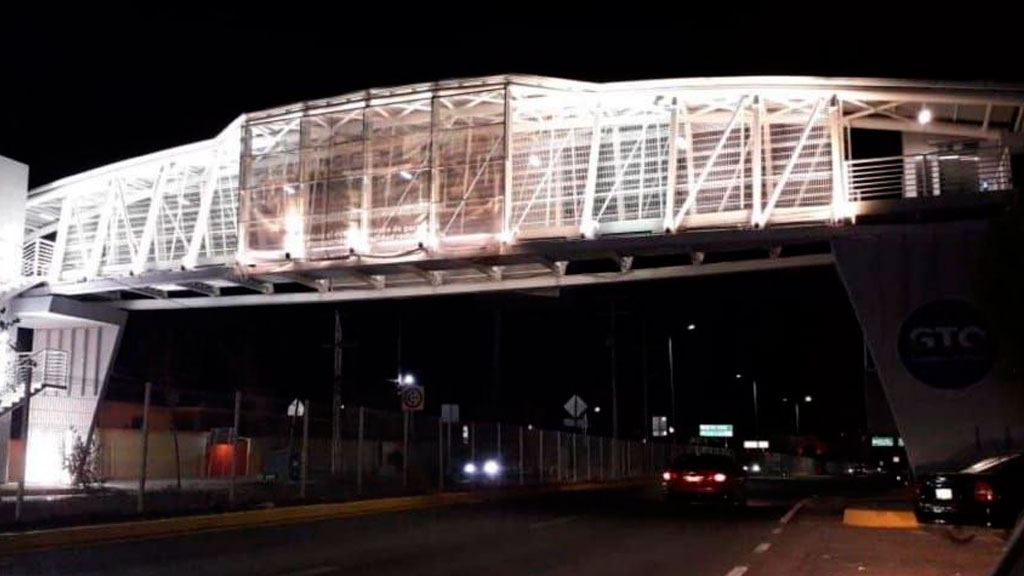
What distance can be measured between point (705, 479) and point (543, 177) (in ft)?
32.7

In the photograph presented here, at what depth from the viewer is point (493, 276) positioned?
35406 mm

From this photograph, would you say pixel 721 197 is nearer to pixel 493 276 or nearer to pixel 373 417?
pixel 493 276

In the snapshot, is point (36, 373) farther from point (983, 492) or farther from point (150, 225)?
point (983, 492)

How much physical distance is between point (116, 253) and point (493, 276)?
1429 cm

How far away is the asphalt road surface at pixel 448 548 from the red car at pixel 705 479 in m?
4.44

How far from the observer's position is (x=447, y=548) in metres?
17.3

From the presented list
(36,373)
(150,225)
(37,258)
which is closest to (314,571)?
(150,225)

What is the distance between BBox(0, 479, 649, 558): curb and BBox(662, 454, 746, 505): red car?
6.47 meters

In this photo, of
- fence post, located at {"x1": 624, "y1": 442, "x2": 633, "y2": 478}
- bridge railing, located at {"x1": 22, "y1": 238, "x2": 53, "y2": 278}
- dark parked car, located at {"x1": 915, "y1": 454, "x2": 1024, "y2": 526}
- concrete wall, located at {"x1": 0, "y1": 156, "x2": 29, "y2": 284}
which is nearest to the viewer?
dark parked car, located at {"x1": 915, "y1": 454, "x2": 1024, "y2": 526}

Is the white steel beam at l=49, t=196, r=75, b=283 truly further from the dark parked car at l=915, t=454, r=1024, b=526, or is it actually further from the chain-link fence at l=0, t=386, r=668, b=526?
the dark parked car at l=915, t=454, r=1024, b=526

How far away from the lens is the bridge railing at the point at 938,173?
2898cm

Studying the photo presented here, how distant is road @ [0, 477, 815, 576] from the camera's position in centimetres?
1430

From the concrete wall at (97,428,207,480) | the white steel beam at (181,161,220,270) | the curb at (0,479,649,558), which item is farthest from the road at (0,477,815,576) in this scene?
the concrete wall at (97,428,207,480)

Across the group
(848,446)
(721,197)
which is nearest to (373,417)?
(721,197)
